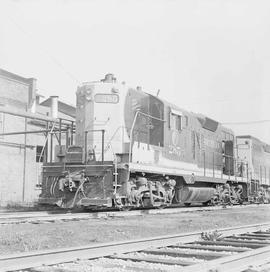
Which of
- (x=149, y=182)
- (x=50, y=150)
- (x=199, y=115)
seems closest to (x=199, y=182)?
(x=199, y=115)

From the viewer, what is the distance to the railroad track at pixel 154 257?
429 cm

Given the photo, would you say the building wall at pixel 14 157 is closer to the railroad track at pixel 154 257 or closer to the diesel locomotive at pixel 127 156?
the diesel locomotive at pixel 127 156

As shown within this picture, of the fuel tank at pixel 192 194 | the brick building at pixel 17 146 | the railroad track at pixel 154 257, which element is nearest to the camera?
the railroad track at pixel 154 257

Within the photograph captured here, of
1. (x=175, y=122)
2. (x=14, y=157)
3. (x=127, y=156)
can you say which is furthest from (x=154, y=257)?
(x=14, y=157)

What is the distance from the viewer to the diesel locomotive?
1128cm

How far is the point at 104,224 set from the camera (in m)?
8.62

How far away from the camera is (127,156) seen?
11594mm

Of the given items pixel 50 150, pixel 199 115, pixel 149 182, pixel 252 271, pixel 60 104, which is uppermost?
pixel 60 104

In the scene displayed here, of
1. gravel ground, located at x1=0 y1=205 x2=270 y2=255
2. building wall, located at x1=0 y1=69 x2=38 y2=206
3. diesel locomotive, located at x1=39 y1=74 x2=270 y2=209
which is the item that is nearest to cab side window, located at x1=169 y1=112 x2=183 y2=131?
diesel locomotive, located at x1=39 y1=74 x2=270 y2=209

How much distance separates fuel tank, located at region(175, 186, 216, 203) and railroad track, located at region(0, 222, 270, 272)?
731cm

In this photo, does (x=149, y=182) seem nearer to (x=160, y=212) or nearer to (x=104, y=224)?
(x=160, y=212)

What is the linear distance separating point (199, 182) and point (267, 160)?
10462mm

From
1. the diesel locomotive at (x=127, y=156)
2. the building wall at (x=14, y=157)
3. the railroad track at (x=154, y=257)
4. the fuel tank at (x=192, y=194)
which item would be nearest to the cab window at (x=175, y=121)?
the diesel locomotive at (x=127, y=156)

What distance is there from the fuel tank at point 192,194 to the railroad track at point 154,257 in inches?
288
